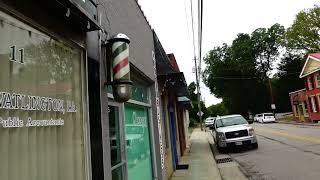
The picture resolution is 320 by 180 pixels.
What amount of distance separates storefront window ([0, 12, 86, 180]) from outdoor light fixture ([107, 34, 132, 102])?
48cm

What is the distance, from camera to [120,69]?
14.6 feet

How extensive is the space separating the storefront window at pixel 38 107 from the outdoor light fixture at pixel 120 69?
18.7 inches


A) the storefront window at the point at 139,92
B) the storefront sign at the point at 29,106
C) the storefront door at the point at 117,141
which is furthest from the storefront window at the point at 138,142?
the storefront sign at the point at 29,106

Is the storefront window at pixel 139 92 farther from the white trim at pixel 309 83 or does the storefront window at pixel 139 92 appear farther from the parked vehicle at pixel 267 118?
the parked vehicle at pixel 267 118

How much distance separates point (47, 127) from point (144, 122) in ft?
15.9

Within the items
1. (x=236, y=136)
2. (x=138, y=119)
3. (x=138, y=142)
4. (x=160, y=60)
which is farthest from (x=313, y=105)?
(x=138, y=142)

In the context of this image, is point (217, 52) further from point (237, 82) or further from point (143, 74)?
point (143, 74)

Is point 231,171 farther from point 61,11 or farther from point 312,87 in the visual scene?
point 312,87

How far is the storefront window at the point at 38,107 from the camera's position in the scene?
9.11 feet

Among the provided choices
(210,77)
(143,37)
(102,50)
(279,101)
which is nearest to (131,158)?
(102,50)

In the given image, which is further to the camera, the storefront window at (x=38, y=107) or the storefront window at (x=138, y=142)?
the storefront window at (x=138, y=142)

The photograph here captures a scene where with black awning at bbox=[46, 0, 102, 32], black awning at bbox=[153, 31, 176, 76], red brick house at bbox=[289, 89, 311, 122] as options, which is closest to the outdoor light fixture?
black awning at bbox=[46, 0, 102, 32]

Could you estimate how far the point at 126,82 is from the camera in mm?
4410

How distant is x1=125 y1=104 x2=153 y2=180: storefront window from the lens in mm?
6399
